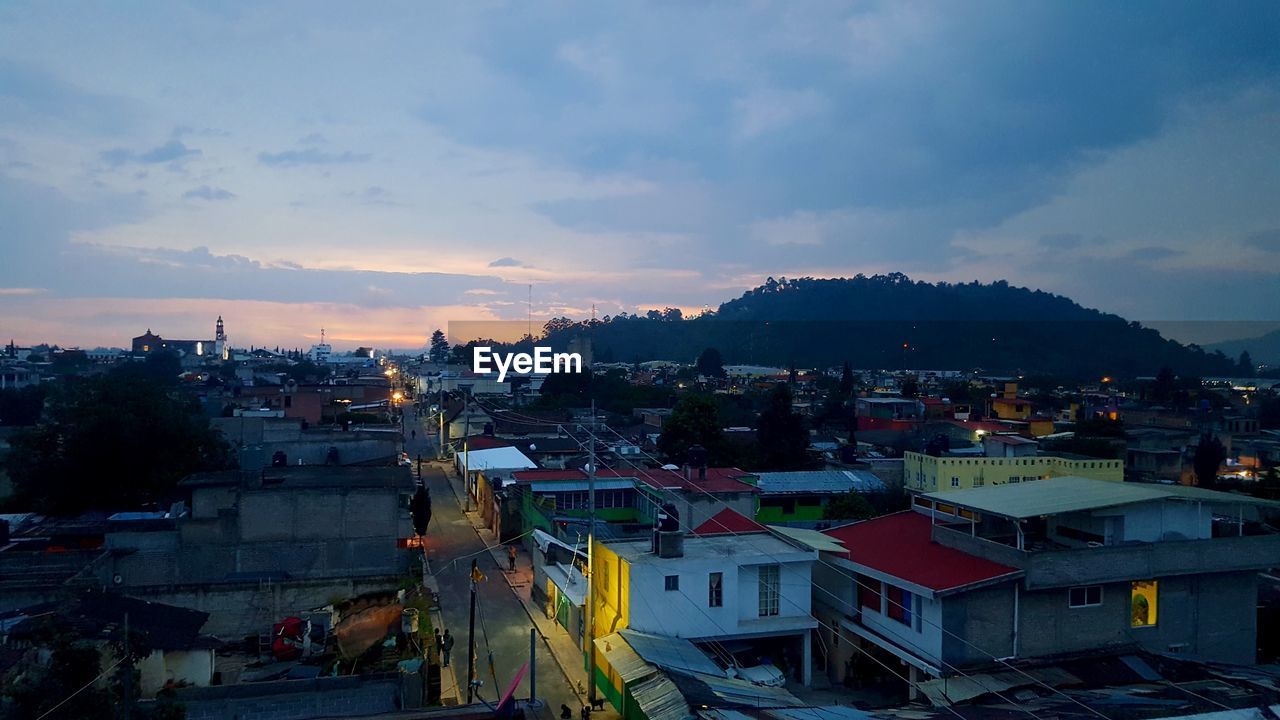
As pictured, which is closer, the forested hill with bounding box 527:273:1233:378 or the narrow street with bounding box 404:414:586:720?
the narrow street with bounding box 404:414:586:720

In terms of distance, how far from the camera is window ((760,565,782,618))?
1349cm

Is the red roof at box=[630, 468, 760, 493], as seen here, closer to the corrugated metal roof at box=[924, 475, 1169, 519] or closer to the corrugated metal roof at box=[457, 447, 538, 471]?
the corrugated metal roof at box=[457, 447, 538, 471]

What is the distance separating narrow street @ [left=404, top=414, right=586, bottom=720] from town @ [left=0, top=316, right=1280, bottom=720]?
9 centimetres

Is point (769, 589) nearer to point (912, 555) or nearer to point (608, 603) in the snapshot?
point (912, 555)

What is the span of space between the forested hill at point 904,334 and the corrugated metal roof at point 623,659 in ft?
360

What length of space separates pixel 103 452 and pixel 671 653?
21361 millimetres

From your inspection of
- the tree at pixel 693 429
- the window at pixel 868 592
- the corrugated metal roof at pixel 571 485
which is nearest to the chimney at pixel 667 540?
the window at pixel 868 592

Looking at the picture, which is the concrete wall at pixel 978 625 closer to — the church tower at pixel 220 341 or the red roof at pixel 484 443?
the red roof at pixel 484 443

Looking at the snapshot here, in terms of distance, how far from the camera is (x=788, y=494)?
85.7 ft

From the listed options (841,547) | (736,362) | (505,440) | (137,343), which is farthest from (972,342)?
(137,343)

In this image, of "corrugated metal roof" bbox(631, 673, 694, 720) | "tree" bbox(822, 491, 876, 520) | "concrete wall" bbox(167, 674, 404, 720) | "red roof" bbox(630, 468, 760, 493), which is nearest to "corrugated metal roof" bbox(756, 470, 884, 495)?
"red roof" bbox(630, 468, 760, 493)

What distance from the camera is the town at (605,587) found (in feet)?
34.4

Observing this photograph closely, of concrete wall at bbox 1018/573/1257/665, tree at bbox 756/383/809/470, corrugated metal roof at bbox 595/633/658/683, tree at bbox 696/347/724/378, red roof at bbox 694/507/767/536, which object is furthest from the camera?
tree at bbox 696/347/724/378

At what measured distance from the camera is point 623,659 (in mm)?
11039
